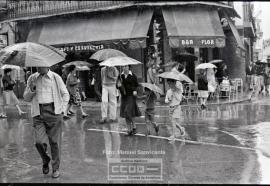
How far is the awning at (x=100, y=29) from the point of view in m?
20.1

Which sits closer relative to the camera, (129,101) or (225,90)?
(129,101)

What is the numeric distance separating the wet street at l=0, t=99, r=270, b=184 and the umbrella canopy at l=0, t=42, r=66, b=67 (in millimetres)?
1878

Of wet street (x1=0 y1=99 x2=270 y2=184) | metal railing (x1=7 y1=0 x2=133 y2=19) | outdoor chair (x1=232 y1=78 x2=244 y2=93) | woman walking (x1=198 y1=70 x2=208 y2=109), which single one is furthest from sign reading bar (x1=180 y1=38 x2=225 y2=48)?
wet street (x1=0 y1=99 x2=270 y2=184)

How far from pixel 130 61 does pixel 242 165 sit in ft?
17.6

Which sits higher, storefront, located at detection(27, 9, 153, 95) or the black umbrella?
storefront, located at detection(27, 9, 153, 95)

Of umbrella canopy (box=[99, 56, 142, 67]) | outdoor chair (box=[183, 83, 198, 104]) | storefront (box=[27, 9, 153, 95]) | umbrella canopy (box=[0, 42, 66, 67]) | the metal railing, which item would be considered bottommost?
outdoor chair (box=[183, 83, 198, 104])

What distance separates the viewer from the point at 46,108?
22.5 ft

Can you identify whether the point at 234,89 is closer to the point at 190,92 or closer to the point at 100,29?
the point at 190,92

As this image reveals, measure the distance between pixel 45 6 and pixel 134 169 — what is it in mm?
18472

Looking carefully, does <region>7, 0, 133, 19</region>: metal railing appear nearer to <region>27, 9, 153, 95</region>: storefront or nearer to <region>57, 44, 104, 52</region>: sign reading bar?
<region>27, 9, 153, 95</region>: storefront

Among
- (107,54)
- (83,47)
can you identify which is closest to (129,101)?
(107,54)

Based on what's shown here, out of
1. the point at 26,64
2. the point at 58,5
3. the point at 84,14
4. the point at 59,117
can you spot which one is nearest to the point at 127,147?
the point at 59,117

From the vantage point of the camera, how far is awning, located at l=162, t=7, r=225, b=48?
1969cm

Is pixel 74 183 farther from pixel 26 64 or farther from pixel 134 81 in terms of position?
pixel 134 81
